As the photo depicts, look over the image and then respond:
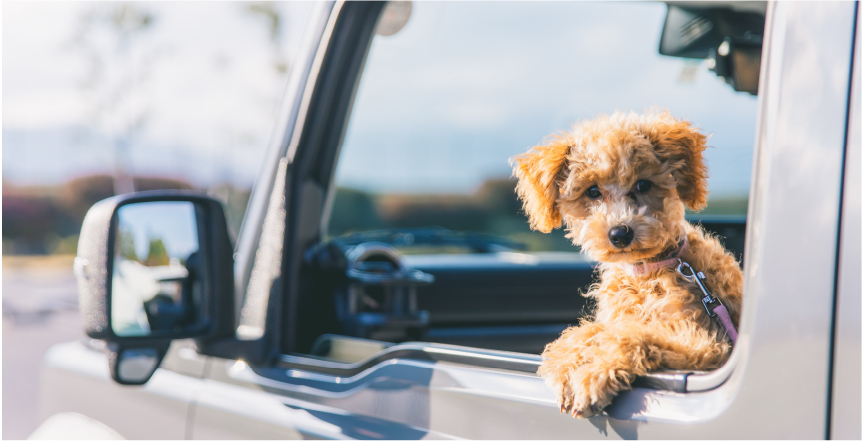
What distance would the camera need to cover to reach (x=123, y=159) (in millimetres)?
23625

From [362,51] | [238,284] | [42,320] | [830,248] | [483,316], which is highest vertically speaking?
[362,51]

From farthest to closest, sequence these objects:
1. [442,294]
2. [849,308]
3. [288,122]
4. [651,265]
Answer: [442,294], [288,122], [651,265], [849,308]

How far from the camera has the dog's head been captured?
1.65m

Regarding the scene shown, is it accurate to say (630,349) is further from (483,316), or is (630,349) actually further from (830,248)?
(483,316)

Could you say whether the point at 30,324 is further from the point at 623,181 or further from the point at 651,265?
the point at 651,265

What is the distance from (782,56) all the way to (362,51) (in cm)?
161

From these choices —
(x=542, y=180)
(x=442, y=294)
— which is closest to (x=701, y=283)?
(x=542, y=180)

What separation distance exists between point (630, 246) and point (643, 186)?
0.95ft

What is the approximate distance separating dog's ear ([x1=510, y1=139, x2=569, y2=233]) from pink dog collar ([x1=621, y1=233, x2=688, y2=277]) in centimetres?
43

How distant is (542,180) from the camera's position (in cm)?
196

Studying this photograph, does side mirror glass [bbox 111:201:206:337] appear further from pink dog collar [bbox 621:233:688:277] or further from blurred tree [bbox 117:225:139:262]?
pink dog collar [bbox 621:233:688:277]

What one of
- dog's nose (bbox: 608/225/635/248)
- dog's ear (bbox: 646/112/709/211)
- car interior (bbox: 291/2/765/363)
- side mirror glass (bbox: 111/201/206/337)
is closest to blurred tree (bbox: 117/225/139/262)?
side mirror glass (bbox: 111/201/206/337)

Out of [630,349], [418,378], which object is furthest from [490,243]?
[630,349]

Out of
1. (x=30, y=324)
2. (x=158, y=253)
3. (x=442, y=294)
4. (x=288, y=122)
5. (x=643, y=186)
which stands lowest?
(x=30, y=324)
